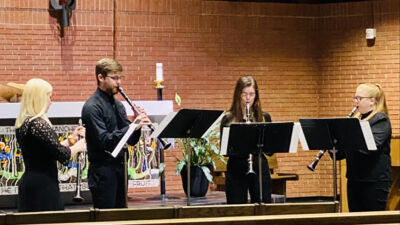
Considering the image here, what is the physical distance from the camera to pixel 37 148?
5.10 metres

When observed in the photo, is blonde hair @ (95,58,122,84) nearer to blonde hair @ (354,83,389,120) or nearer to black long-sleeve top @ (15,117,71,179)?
black long-sleeve top @ (15,117,71,179)

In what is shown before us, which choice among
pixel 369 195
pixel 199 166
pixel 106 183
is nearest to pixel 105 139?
pixel 106 183

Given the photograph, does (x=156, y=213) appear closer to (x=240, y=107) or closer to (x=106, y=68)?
(x=106, y=68)

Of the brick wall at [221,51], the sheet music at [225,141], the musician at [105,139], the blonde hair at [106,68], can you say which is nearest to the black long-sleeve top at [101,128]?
the musician at [105,139]

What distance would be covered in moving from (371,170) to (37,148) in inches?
103

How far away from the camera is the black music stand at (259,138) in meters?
5.94

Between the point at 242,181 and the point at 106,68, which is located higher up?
the point at 106,68

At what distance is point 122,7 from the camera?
412 inches

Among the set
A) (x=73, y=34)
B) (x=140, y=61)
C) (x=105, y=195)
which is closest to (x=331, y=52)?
(x=140, y=61)

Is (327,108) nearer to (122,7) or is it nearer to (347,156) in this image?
(122,7)

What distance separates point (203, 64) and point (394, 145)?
2.79 m

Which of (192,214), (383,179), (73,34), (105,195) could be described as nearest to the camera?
(192,214)

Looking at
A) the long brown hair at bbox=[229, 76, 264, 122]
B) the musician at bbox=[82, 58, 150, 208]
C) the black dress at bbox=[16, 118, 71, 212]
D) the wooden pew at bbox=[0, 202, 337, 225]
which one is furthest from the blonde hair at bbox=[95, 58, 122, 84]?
the wooden pew at bbox=[0, 202, 337, 225]

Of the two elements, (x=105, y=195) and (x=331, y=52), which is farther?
(x=331, y=52)
